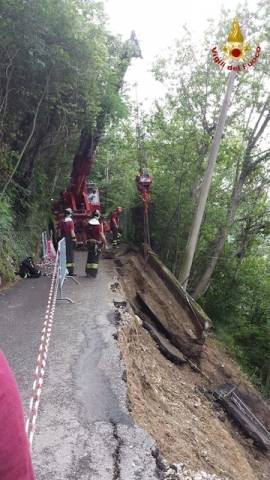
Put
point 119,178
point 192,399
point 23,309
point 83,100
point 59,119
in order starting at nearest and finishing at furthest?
point 192,399 < point 23,309 < point 83,100 < point 59,119 < point 119,178

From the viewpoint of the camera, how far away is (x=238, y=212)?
21.8m

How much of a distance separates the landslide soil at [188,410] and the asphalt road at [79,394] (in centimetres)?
28

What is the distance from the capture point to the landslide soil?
5.11 metres

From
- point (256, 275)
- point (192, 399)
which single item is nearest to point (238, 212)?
point (256, 275)

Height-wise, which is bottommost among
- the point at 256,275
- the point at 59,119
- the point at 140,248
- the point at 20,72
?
the point at 256,275

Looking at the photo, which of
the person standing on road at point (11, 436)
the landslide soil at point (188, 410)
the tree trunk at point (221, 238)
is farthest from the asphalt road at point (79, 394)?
the tree trunk at point (221, 238)

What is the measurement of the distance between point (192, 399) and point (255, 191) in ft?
43.9

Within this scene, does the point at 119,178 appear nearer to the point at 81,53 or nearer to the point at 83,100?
the point at 83,100

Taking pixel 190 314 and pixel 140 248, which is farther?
pixel 140 248

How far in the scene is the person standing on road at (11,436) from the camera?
4.23 feet

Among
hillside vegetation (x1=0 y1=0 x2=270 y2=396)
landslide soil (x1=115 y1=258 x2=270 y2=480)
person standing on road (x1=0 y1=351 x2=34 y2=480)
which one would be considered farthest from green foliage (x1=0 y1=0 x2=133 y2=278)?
person standing on road (x1=0 y1=351 x2=34 y2=480)

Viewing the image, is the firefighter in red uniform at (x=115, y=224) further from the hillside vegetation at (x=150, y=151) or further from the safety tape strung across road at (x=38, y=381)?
the safety tape strung across road at (x=38, y=381)

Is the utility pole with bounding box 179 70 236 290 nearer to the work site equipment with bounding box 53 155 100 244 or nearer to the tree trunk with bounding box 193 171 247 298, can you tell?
the tree trunk with bounding box 193 171 247 298

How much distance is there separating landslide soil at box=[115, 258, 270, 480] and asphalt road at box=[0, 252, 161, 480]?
28 cm
